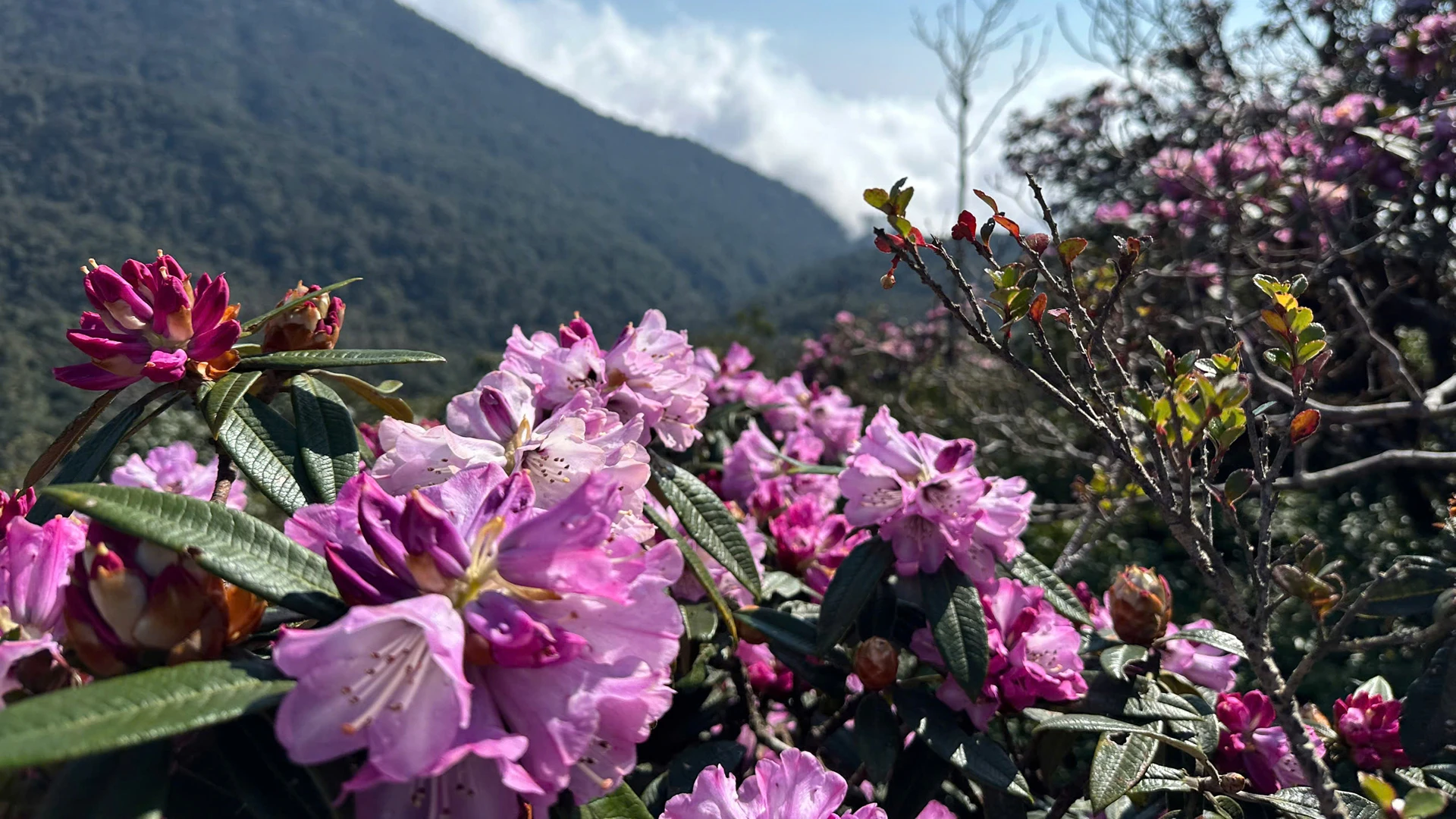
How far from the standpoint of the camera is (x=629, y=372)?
1255 millimetres

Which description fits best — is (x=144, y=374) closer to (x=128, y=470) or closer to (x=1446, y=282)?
(x=128, y=470)

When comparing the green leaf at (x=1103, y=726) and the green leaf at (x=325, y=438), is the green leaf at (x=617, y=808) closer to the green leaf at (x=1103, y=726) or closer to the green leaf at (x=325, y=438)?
the green leaf at (x=325, y=438)

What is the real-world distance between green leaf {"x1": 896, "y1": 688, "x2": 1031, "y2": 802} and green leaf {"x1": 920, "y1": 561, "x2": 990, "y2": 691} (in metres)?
0.08

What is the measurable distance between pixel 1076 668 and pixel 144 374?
4.54 feet

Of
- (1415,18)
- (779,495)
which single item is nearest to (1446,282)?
(1415,18)

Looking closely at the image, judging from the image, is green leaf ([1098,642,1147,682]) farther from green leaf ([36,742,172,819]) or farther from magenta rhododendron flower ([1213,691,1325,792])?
green leaf ([36,742,172,819])

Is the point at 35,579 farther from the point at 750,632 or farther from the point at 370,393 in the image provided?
the point at 750,632

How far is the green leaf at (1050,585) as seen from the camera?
1.30m

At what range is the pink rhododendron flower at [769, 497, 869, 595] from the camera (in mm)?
1666

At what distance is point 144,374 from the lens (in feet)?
3.31

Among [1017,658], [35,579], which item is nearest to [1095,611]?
[1017,658]

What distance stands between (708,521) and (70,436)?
3.00 ft

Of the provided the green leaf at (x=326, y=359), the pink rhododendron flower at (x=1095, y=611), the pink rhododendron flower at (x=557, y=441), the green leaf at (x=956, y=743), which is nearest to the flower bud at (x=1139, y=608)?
the pink rhododendron flower at (x=1095, y=611)

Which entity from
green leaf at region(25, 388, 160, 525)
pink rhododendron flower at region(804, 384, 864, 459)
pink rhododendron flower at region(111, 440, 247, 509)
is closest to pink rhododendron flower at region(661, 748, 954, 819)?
green leaf at region(25, 388, 160, 525)
